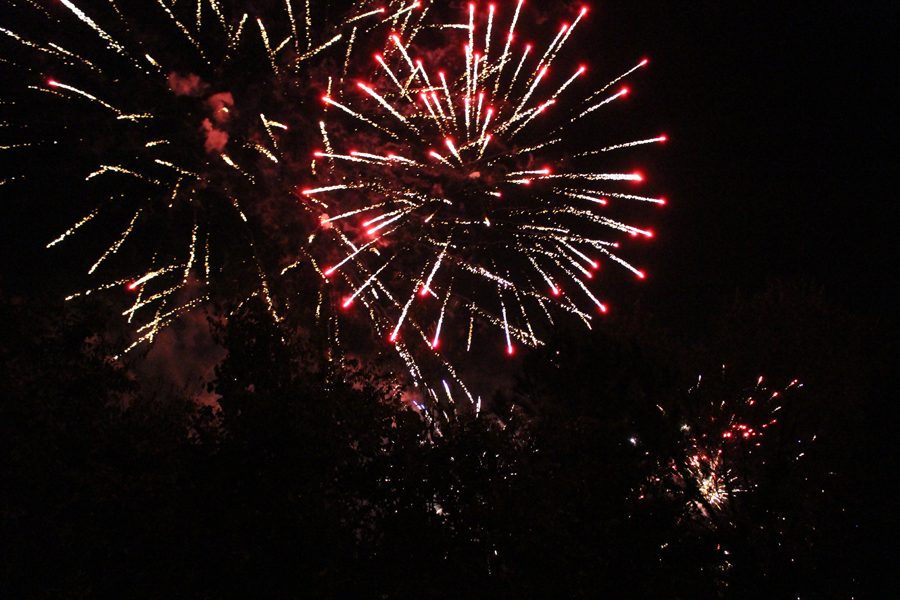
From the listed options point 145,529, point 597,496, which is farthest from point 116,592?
point 597,496

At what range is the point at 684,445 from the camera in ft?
38.9

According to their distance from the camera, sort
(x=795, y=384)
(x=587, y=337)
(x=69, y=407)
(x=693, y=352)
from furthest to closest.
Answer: (x=693, y=352) < (x=795, y=384) < (x=587, y=337) < (x=69, y=407)

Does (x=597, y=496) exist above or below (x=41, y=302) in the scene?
below

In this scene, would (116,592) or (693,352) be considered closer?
(116,592)

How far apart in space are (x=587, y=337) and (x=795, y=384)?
667 centimetres

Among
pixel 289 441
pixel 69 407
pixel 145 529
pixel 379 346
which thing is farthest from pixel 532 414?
pixel 69 407

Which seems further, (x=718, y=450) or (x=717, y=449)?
(x=718, y=450)

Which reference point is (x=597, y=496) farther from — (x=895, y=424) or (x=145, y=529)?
(x=145, y=529)

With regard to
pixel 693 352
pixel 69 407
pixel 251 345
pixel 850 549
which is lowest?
pixel 850 549

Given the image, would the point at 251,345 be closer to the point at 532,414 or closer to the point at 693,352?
the point at 532,414

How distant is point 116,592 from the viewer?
31.3 ft

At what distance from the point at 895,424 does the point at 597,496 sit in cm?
511

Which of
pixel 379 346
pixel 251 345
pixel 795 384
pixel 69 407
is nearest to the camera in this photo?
pixel 69 407

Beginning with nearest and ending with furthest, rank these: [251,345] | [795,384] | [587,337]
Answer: [251,345]
[587,337]
[795,384]
